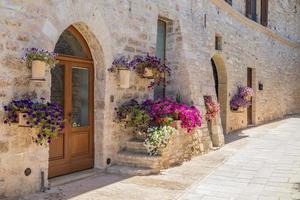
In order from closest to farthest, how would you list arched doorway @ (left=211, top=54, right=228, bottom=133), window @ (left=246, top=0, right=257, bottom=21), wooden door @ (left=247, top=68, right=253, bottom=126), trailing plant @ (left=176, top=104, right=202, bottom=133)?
trailing plant @ (left=176, top=104, right=202, bottom=133) < arched doorway @ (left=211, top=54, right=228, bottom=133) < window @ (left=246, top=0, right=257, bottom=21) < wooden door @ (left=247, top=68, right=253, bottom=126)

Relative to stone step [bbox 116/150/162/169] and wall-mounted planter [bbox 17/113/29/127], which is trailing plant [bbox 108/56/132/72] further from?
wall-mounted planter [bbox 17/113/29/127]

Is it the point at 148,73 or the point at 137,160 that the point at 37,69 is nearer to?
the point at 137,160

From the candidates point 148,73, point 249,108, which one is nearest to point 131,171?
point 148,73

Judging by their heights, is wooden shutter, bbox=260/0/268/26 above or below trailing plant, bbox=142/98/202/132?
above

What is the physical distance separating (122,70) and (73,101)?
0.97m

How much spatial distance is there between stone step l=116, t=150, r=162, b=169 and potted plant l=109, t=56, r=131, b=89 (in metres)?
1.18

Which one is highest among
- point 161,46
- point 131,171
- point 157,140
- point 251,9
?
point 251,9

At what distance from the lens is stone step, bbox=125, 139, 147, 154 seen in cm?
618

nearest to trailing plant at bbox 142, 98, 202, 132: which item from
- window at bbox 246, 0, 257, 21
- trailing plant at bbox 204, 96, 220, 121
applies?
trailing plant at bbox 204, 96, 220, 121

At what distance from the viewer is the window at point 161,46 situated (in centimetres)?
788

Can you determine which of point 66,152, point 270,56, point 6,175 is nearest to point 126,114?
point 66,152

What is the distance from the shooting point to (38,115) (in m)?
4.19

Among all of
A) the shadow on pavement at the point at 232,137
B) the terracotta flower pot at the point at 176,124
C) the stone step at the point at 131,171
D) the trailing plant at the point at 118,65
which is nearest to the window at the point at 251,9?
the shadow on pavement at the point at 232,137

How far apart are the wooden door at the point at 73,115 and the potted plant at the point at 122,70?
0.41 metres
